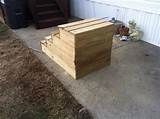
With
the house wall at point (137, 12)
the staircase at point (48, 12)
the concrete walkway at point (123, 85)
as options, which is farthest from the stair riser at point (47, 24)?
the concrete walkway at point (123, 85)

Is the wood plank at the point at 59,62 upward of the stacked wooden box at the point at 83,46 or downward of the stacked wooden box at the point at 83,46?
downward

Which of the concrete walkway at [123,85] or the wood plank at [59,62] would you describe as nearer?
the concrete walkway at [123,85]

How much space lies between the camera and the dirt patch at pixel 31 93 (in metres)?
2.07

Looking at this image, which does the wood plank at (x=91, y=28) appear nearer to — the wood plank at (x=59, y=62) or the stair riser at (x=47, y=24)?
the wood plank at (x=59, y=62)

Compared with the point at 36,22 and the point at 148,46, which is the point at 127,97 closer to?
the point at 148,46

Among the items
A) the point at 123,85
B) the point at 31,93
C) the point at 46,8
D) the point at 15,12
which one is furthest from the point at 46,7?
the point at 123,85

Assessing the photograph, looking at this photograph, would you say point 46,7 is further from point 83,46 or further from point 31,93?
point 31,93

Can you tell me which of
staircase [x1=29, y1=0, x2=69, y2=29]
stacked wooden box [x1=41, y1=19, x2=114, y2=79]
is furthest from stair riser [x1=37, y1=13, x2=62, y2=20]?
stacked wooden box [x1=41, y1=19, x2=114, y2=79]

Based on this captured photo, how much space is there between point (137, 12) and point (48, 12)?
2.23 meters

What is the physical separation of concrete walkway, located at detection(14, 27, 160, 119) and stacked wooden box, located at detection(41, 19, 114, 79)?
129 millimetres

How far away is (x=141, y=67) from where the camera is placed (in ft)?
9.59

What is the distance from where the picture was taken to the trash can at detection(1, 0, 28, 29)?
4.29m

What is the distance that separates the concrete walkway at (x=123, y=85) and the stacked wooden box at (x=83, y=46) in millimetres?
129

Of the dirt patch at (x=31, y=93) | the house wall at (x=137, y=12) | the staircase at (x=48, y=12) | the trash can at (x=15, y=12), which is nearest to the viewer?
the dirt patch at (x=31, y=93)
